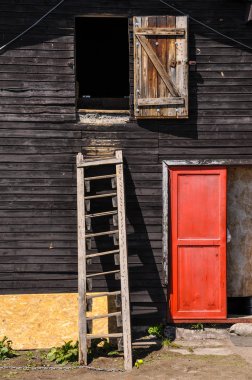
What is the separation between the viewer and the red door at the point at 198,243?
32.8ft

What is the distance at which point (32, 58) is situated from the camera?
982 centimetres

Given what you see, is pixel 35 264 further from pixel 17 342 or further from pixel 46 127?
pixel 46 127

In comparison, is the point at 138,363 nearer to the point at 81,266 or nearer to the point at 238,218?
the point at 81,266

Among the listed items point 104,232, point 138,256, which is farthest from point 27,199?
point 138,256

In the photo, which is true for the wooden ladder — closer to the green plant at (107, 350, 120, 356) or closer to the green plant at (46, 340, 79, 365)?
the green plant at (46, 340, 79, 365)

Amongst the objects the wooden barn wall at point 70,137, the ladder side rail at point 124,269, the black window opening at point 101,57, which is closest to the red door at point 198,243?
the wooden barn wall at point 70,137

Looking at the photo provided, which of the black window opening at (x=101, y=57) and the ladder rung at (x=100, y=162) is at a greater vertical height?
the black window opening at (x=101, y=57)

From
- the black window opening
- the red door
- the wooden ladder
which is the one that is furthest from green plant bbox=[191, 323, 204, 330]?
the black window opening

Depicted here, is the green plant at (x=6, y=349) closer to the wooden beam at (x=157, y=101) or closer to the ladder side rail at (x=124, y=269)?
the ladder side rail at (x=124, y=269)

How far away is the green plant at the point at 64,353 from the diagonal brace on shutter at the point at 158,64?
4.19 metres

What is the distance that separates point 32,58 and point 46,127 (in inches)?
43.4

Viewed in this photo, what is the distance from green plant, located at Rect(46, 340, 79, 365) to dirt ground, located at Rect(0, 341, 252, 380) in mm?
164

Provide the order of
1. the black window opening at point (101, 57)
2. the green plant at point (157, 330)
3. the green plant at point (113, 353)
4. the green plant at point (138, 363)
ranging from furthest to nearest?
the black window opening at point (101, 57)
the green plant at point (157, 330)
the green plant at point (113, 353)
the green plant at point (138, 363)

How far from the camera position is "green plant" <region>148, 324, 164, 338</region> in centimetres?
990
